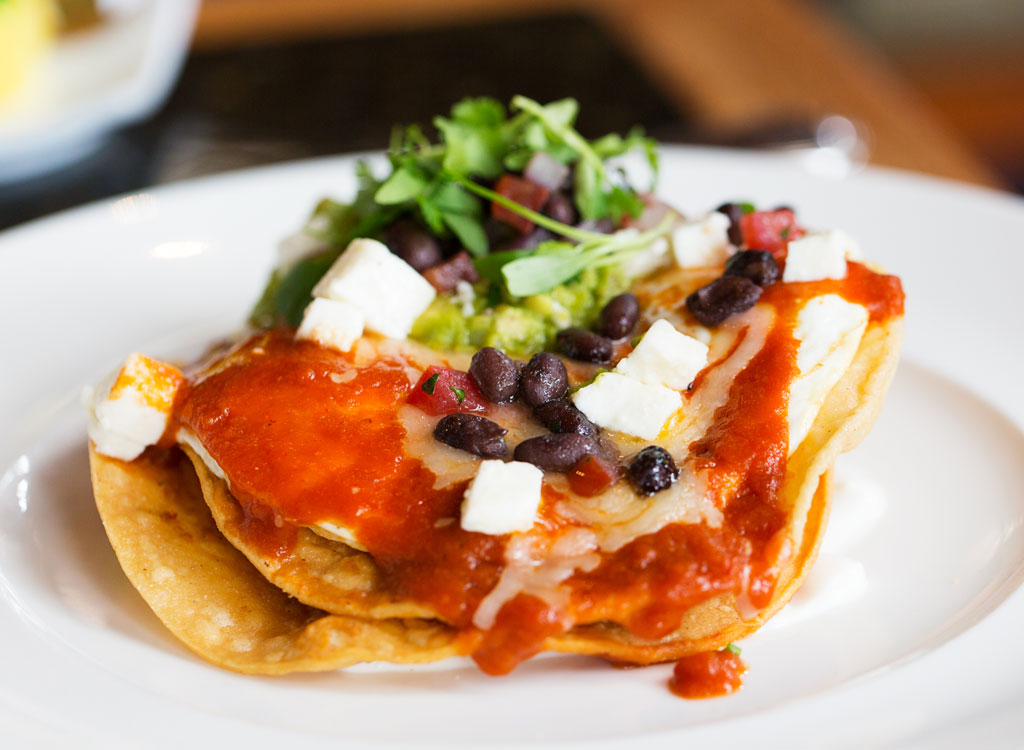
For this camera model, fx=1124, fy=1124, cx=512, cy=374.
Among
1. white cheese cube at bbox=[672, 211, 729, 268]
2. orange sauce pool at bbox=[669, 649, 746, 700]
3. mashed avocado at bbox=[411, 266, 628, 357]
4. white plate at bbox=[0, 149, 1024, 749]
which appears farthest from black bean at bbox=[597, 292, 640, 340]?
orange sauce pool at bbox=[669, 649, 746, 700]

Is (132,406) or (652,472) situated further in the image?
(132,406)

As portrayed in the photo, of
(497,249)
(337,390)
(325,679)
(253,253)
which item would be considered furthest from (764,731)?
(253,253)

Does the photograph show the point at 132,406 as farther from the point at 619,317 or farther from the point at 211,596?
the point at 619,317

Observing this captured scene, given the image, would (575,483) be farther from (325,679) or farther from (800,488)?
(325,679)

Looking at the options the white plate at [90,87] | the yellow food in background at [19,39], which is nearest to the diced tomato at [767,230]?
the white plate at [90,87]

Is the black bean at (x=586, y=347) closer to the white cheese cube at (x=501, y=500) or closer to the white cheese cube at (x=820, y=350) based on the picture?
the white cheese cube at (x=820, y=350)

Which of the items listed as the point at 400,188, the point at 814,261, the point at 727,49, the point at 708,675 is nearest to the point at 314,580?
the point at 708,675
